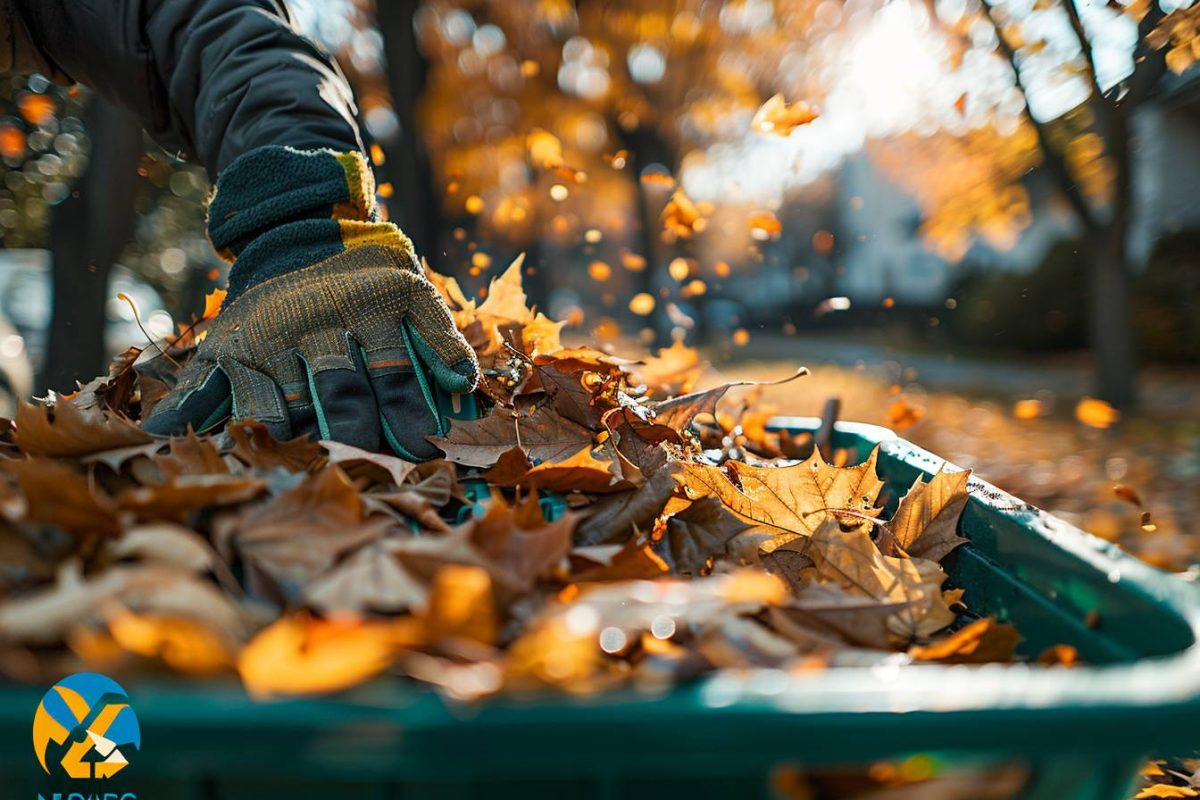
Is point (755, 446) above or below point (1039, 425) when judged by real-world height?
above

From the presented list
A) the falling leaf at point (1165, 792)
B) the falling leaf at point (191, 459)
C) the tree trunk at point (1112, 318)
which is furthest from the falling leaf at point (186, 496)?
the tree trunk at point (1112, 318)

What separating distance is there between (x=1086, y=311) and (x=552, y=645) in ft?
55.5

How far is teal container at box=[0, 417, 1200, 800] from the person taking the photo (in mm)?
586

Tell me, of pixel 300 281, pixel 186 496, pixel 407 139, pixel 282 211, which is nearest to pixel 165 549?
pixel 186 496

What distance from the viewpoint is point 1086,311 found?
49.0 ft

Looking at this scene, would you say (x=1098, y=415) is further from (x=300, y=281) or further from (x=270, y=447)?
(x=270, y=447)

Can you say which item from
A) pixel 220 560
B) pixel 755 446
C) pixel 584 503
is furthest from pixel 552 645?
pixel 755 446

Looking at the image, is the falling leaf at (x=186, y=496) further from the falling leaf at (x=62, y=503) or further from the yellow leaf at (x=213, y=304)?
the yellow leaf at (x=213, y=304)

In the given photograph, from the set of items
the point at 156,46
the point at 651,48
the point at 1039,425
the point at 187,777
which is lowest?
the point at 1039,425

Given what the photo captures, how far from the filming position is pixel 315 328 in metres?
1.49

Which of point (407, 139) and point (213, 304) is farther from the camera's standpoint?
point (407, 139)

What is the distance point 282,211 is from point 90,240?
4161mm

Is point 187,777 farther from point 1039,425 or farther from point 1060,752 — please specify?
point 1039,425

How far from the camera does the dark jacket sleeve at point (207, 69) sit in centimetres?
177
